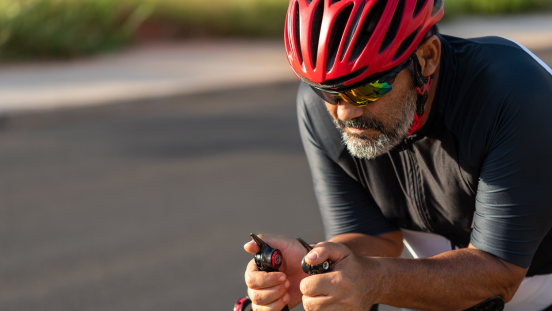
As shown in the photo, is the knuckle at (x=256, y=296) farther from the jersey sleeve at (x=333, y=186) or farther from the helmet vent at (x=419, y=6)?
the helmet vent at (x=419, y=6)

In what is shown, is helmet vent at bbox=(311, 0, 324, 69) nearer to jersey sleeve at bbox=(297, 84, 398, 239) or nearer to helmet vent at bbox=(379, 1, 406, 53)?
helmet vent at bbox=(379, 1, 406, 53)

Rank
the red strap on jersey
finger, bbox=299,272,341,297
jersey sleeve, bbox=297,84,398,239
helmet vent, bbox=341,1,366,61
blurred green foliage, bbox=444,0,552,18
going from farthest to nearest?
blurred green foliage, bbox=444,0,552,18 → jersey sleeve, bbox=297,84,398,239 → the red strap on jersey → helmet vent, bbox=341,1,366,61 → finger, bbox=299,272,341,297

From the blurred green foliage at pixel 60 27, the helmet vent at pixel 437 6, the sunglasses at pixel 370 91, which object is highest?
the blurred green foliage at pixel 60 27

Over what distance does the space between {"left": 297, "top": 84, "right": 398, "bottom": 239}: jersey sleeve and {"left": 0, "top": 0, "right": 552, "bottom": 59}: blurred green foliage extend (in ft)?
38.3

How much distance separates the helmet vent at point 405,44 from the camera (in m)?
1.94

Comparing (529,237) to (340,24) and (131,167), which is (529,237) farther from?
(131,167)

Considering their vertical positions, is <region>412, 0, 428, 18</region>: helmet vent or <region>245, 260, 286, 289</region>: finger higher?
<region>412, 0, 428, 18</region>: helmet vent

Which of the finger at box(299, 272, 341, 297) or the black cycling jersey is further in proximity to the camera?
the black cycling jersey

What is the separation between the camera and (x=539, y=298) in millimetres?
2186

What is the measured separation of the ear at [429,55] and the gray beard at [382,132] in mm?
100

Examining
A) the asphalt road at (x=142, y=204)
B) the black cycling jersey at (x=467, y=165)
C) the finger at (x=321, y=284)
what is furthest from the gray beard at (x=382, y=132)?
the asphalt road at (x=142, y=204)

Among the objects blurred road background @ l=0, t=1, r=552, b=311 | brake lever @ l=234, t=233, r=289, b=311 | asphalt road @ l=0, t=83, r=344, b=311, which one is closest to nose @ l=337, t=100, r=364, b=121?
brake lever @ l=234, t=233, r=289, b=311

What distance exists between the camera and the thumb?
1.69 metres

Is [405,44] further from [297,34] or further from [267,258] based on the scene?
[267,258]
